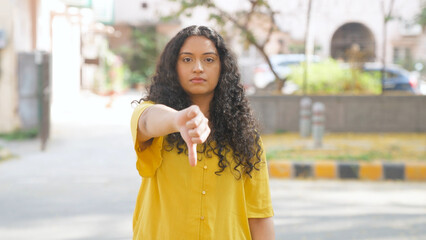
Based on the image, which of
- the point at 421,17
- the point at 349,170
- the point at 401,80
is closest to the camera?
the point at 349,170

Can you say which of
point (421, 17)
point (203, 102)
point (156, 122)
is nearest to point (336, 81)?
point (421, 17)

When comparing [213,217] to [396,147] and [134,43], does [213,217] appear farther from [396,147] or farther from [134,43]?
[134,43]

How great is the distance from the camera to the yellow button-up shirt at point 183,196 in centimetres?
204

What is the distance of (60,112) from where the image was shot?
695 inches

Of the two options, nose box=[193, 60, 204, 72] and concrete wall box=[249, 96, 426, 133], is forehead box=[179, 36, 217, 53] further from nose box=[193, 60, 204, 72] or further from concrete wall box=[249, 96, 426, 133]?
concrete wall box=[249, 96, 426, 133]

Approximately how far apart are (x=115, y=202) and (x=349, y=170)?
3.32m

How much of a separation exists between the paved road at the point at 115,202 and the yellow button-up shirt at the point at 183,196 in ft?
9.30

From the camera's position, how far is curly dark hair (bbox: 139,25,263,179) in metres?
2.08

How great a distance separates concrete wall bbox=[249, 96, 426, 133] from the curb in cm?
385

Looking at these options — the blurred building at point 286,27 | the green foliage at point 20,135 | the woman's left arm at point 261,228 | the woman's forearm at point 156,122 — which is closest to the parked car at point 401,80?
the blurred building at point 286,27

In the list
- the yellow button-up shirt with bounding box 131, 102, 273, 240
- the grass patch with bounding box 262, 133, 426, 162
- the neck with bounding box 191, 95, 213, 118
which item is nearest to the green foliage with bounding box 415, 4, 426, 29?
the grass patch with bounding box 262, 133, 426, 162

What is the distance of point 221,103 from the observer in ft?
6.95

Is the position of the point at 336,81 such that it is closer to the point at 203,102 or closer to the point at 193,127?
the point at 203,102

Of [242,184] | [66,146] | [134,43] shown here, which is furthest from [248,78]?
[134,43]
